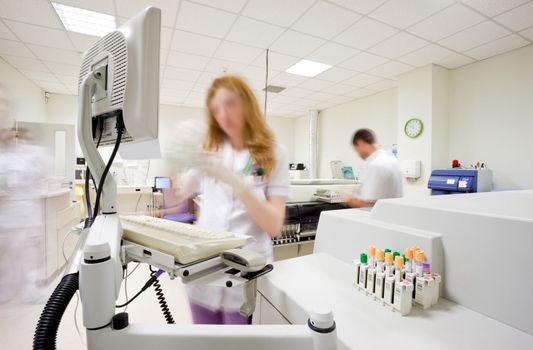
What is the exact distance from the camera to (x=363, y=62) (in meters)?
3.38

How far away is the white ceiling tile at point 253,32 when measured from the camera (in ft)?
8.36

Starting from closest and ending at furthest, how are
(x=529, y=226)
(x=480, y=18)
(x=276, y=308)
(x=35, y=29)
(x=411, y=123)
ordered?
(x=529, y=226) → (x=276, y=308) → (x=480, y=18) → (x=35, y=29) → (x=411, y=123)

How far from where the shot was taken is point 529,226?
1.86ft

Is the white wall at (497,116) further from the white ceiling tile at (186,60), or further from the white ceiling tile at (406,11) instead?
the white ceiling tile at (186,60)

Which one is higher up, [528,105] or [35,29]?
[35,29]

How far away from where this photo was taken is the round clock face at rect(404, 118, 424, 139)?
350 cm

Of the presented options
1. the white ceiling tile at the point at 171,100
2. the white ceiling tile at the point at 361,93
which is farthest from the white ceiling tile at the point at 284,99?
the white ceiling tile at the point at 171,100

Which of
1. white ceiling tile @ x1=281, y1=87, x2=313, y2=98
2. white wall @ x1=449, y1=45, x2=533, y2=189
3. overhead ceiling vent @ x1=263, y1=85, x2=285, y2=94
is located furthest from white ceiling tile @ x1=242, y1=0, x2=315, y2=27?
white wall @ x1=449, y1=45, x2=533, y2=189

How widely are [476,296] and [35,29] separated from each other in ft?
12.9

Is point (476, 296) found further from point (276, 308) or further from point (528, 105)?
point (528, 105)

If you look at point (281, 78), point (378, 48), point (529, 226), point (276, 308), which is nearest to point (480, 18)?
point (378, 48)

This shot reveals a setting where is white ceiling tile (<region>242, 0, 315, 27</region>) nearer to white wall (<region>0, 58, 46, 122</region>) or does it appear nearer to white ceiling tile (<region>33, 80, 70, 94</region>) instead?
white wall (<region>0, 58, 46, 122</region>)

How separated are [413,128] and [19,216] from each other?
4371 mm

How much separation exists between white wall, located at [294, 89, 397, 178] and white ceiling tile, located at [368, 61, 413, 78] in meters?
0.68
